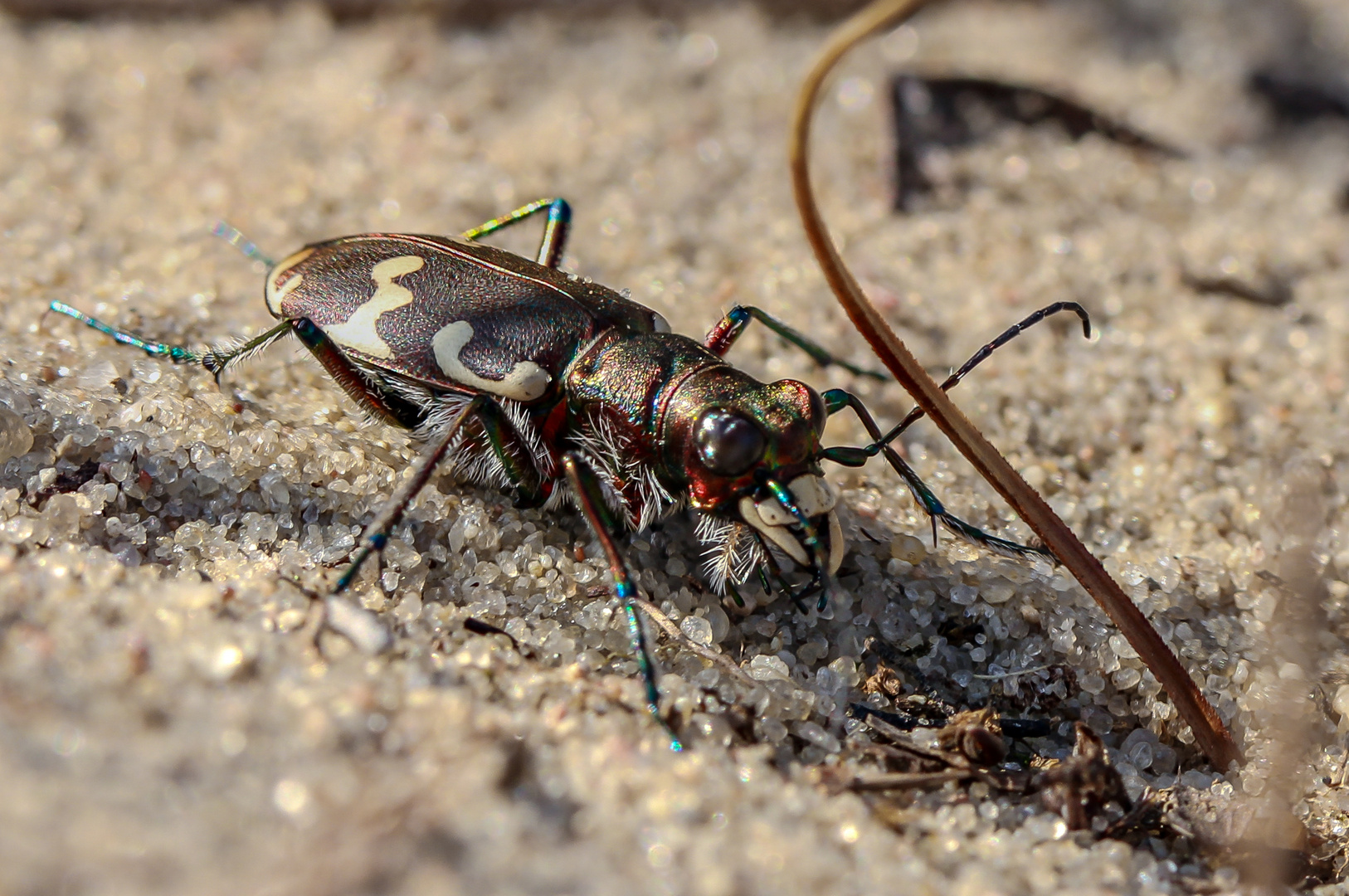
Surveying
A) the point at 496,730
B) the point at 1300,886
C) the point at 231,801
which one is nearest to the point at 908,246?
the point at 1300,886

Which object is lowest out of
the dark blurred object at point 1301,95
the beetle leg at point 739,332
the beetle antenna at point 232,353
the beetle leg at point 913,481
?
the beetle antenna at point 232,353

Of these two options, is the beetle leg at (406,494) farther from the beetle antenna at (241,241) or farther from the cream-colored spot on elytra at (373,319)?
the beetle antenna at (241,241)

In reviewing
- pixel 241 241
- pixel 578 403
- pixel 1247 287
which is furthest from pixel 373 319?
pixel 1247 287

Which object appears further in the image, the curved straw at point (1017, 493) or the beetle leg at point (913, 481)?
the beetle leg at point (913, 481)

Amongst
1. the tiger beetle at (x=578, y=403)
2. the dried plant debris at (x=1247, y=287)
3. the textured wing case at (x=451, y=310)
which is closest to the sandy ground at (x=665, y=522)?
the dried plant debris at (x=1247, y=287)

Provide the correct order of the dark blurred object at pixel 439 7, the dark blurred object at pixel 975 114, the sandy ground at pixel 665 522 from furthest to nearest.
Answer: the dark blurred object at pixel 439 7
the dark blurred object at pixel 975 114
the sandy ground at pixel 665 522

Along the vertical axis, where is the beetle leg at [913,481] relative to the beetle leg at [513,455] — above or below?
above
